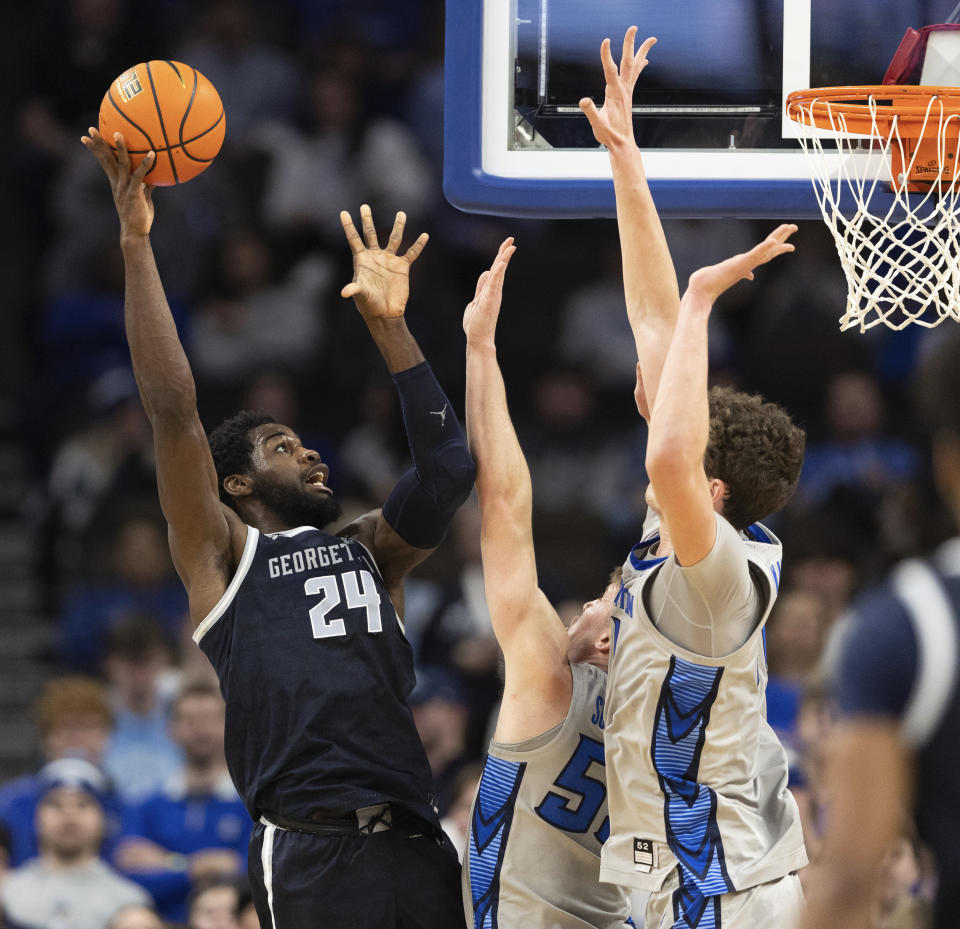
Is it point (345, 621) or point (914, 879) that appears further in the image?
point (914, 879)

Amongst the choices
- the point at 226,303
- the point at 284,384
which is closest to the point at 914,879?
the point at 284,384

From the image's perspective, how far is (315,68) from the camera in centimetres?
933

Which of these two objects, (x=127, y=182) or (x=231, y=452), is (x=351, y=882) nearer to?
(x=231, y=452)

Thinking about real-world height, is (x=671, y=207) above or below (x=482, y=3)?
below

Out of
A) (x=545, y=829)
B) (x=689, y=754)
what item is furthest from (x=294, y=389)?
(x=689, y=754)

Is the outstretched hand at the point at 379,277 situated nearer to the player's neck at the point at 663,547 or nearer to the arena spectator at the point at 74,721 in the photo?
the player's neck at the point at 663,547

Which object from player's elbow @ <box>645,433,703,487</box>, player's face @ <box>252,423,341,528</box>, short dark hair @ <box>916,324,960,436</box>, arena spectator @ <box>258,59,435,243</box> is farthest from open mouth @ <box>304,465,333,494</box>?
arena spectator @ <box>258,59,435,243</box>

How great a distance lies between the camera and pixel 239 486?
4.05 meters

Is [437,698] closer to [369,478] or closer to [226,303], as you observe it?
[369,478]

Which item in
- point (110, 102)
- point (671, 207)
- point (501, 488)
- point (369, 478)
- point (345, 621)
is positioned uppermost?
point (110, 102)

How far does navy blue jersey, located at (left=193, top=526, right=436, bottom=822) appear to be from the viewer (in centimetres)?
359

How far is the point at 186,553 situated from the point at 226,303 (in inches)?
200

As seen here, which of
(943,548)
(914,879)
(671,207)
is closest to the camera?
(943,548)

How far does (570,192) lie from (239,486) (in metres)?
1.23
